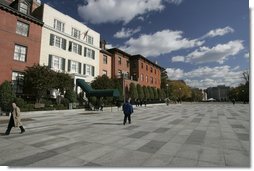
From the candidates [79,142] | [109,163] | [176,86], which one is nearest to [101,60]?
[79,142]

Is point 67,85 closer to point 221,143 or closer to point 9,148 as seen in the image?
point 9,148

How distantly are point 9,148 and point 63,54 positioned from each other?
82.9ft

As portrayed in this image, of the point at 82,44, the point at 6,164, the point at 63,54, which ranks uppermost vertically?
the point at 82,44

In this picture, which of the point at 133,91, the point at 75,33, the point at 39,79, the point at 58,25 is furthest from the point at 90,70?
the point at 39,79

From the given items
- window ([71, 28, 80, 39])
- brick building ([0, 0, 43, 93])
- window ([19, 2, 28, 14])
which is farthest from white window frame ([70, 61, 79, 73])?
window ([19, 2, 28, 14])

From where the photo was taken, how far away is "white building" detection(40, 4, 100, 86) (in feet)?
94.2

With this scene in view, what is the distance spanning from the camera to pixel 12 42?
24.0 m

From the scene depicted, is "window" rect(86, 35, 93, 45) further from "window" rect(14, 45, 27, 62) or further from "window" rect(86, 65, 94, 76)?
"window" rect(14, 45, 27, 62)

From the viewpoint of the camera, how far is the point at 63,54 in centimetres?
3092

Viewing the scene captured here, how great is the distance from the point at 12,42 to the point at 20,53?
1622 mm

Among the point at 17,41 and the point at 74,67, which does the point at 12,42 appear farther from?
the point at 74,67

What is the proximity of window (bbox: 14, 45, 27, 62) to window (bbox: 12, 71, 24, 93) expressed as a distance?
183cm

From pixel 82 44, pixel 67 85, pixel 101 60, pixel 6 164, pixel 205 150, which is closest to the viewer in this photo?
pixel 6 164

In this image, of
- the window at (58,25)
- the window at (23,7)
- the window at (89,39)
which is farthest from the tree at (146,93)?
the window at (23,7)
